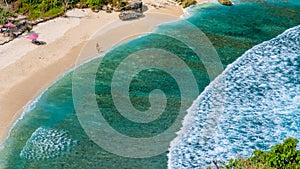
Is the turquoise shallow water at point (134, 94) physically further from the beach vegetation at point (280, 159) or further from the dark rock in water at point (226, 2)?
the beach vegetation at point (280, 159)

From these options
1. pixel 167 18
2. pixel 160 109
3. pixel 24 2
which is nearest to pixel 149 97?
pixel 160 109

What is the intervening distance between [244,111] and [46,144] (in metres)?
17.0

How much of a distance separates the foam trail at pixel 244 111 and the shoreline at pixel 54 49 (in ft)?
42.6

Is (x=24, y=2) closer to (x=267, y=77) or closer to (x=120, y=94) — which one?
(x=120, y=94)

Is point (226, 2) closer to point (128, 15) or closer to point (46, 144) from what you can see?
point (128, 15)

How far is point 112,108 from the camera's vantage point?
38.5 metres

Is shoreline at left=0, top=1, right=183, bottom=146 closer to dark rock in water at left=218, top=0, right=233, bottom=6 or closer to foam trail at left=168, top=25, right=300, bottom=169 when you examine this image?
dark rock in water at left=218, top=0, right=233, bottom=6

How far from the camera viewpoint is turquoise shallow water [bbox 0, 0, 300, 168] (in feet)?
108

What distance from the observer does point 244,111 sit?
39125 millimetres

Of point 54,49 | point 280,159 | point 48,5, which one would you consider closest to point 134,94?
point 54,49

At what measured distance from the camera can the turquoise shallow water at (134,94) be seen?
33.0 m

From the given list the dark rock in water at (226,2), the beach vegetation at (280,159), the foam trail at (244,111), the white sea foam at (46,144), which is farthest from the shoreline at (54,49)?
the beach vegetation at (280,159)

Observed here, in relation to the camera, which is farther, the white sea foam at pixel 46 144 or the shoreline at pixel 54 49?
the shoreline at pixel 54 49

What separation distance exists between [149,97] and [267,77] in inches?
498
